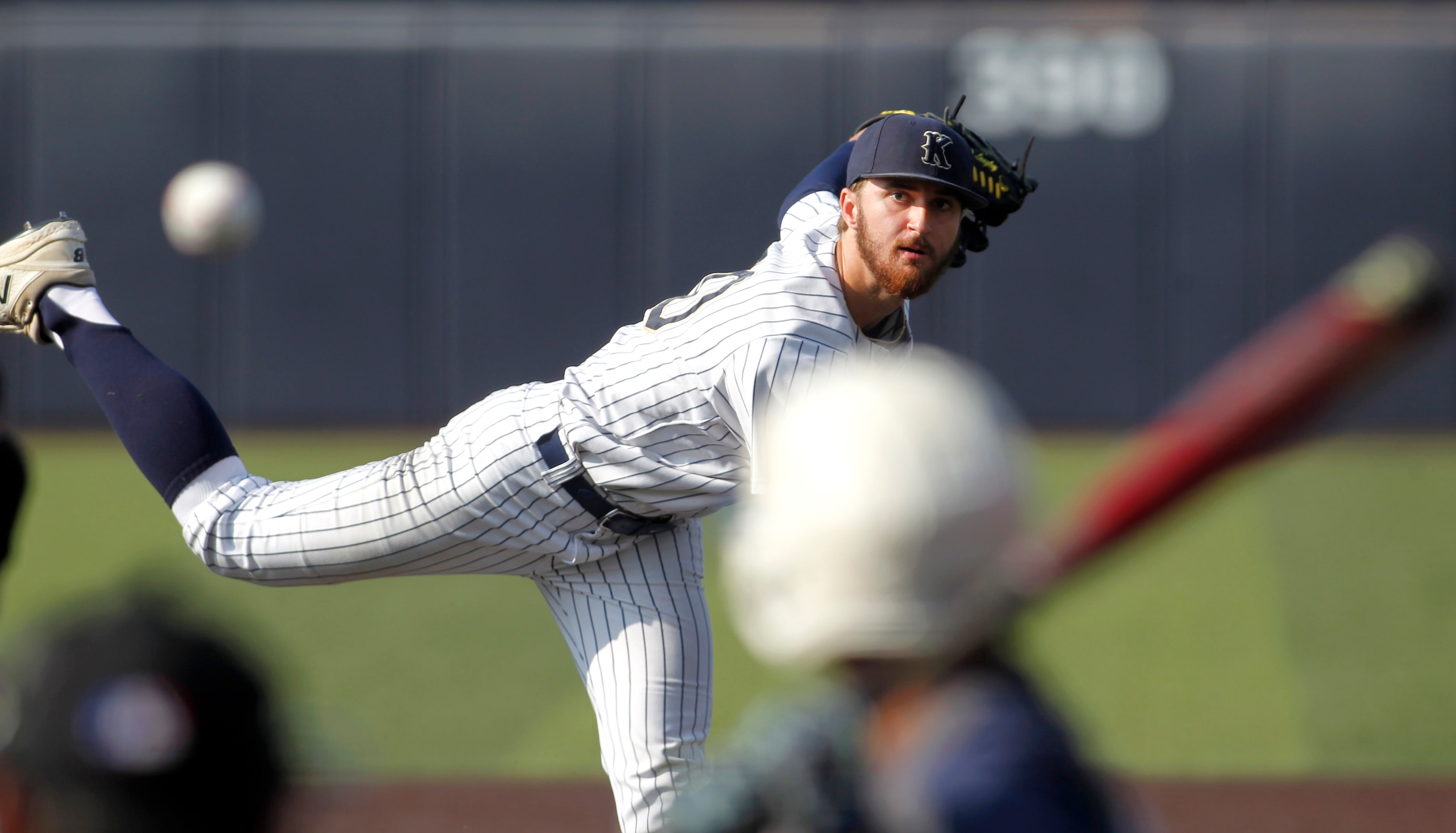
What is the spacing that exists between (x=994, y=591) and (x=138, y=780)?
749mm

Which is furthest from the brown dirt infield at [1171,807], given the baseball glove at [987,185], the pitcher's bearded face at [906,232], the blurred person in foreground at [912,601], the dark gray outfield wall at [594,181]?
the dark gray outfield wall at [594,181]

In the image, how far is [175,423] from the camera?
10.6ft

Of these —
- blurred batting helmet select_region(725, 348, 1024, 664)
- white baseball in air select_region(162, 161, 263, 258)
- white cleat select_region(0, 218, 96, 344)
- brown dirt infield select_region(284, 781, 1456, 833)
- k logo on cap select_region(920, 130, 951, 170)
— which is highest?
k logo on cap select_region(920, 130, 951, 170)

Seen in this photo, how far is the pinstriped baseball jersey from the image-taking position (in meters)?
2.94

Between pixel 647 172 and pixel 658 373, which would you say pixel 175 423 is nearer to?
pixel 658 373

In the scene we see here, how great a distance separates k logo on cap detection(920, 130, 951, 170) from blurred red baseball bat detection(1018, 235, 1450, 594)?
70.0 inches

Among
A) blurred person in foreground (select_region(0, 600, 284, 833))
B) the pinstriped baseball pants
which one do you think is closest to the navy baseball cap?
the pinstriped baseball pants

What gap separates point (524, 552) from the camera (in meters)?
3.25

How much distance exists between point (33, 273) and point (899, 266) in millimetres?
2033

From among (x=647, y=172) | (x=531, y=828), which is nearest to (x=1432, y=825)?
(x=531, y=828)

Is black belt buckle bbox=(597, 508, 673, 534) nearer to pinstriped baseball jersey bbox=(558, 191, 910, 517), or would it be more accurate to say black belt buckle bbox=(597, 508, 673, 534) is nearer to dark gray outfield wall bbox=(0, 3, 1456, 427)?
pinstriped baseball jersey bbox=(558, 191, 910, 517)

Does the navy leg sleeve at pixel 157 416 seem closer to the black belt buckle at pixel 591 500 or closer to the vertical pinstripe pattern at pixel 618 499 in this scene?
the vertical pinstripe pattern at pixel 618 499

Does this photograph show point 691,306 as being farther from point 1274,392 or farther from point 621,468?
point 1274,392

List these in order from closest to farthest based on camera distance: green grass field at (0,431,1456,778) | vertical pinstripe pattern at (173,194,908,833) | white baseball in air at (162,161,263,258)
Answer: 1. vertical pinstripe pattern at (173,194,908,833)
2. green grass field at (0,431,1456,778)
3. white baseball in air at (162,161,263,258)
